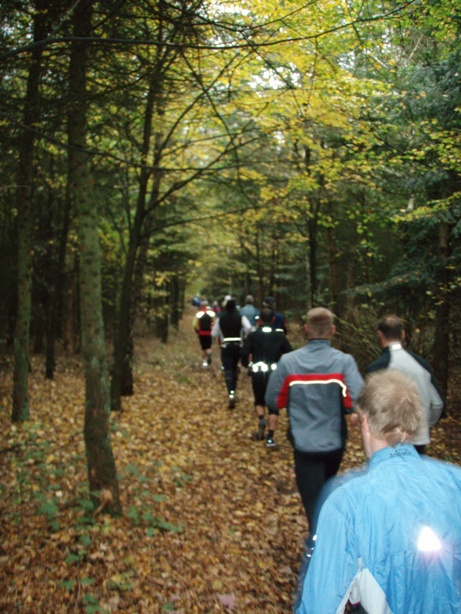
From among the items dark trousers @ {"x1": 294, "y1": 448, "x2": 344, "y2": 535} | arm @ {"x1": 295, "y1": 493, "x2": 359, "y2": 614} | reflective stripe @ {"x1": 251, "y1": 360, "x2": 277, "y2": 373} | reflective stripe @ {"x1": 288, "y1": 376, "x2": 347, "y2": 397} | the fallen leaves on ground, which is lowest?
the fallen leaves on ground

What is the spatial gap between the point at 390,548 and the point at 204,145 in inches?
418

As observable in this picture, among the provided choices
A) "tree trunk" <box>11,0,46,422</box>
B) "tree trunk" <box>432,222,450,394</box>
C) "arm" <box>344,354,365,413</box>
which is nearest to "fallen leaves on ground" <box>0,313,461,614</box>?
"tree trunk" <box>11,0,46,422</box>

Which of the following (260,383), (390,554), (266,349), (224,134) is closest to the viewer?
(390,554)

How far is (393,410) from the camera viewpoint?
6.23 ft

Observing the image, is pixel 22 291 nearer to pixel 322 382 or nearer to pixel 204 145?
pixel 204 145

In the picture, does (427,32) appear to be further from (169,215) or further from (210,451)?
(169,215)

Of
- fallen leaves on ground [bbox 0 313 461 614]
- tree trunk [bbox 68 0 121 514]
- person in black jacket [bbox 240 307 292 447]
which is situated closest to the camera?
fallen leaves on ground [bbox 0 313 461 614]

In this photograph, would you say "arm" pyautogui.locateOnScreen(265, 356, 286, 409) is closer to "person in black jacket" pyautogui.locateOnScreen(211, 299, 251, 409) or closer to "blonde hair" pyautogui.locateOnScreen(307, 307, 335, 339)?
"blonde hair" pyautogui.locateOnScreen(307, 307, 335, 339)

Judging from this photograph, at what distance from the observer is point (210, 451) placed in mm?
8641

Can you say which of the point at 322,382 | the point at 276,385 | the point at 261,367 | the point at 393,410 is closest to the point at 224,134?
the point at 261,367

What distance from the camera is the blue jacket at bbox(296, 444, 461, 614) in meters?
1.59

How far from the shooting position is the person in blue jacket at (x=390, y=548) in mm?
1591

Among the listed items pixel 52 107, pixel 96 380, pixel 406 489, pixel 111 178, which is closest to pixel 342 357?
pixel 406 489

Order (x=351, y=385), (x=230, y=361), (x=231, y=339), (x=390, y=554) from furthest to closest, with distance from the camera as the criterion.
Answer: (x=230, y=361) → (x=231, y=339) → (x=351, y=385) → (x=390, y=554)
